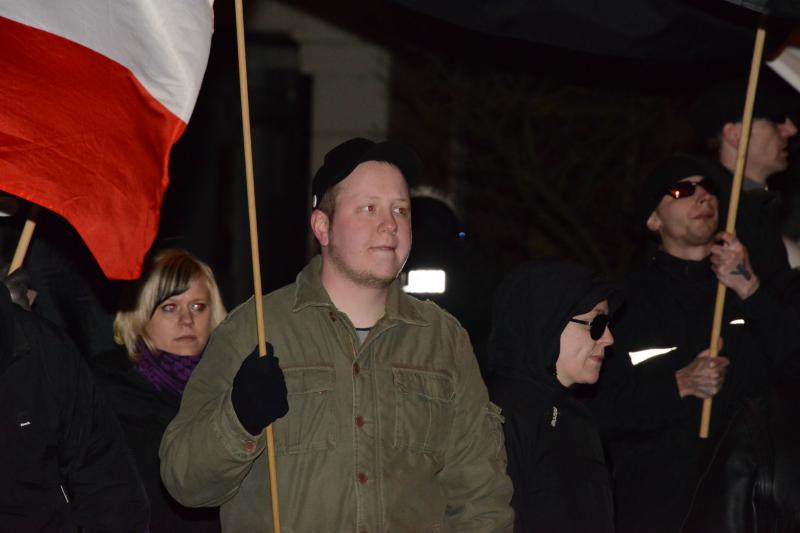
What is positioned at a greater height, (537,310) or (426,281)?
(426,281)

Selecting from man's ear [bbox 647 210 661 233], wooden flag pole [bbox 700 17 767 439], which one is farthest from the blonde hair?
wooden flag pole [bbox 700 17 767 439]

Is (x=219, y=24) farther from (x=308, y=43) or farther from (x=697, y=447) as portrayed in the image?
(x=697, y=447)

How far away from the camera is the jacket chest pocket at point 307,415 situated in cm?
425

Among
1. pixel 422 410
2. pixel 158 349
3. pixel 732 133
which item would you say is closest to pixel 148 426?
pixel 158 349

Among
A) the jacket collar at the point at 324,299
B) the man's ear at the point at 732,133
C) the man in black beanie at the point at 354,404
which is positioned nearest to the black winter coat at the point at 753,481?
the man in black beanie at the point at 354,404

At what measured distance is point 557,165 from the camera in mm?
11523

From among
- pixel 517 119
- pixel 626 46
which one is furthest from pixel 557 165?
pixel 626 46

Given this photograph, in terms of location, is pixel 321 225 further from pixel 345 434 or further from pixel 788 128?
pixel 788 128

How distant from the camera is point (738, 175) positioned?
5.74 metres

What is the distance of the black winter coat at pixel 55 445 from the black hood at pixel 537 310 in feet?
4.76

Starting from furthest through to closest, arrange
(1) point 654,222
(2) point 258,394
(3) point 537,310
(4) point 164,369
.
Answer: (1) point 654,222 < (4) point 164,369 < (3) point 537,310 < (2) point 258,394

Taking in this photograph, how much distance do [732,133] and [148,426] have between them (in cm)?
313

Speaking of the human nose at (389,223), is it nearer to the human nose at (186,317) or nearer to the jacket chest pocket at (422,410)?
the jacket chest pocket at (422,410)

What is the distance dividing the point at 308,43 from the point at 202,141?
1.45 meters
